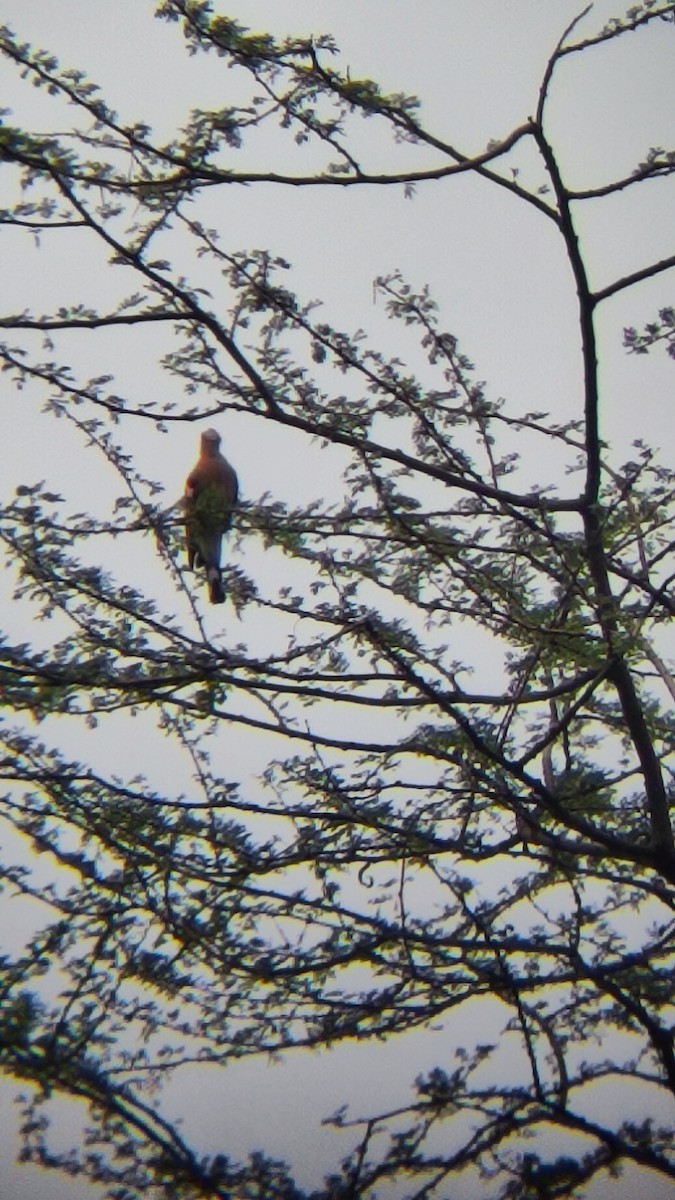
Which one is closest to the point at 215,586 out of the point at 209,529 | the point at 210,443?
the point at 209,529

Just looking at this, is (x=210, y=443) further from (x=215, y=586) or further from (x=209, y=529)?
(x=215, y=586)

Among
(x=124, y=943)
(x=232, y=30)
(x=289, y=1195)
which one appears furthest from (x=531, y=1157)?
(x=232, y=30)

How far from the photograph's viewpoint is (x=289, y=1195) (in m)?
4.05

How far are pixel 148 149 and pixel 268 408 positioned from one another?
82 cm

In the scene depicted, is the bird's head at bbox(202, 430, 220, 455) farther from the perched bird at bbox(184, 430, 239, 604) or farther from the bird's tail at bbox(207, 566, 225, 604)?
the bird's tail at bbox(207, 566, 225, 604)

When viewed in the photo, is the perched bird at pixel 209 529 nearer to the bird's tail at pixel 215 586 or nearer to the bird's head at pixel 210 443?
the bird's tail at pixel 215 586

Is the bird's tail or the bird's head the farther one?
the bird's head

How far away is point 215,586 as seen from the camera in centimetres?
450

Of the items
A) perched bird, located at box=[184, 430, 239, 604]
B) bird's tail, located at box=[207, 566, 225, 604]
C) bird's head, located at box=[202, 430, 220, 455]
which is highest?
bird's head, located at box=[202, 430, 220, 455]

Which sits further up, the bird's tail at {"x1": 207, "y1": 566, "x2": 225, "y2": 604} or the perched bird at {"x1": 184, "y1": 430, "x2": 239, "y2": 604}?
the perched bird at {"x1": 184, "y1": 430, "x2": 239, "y2": 604}

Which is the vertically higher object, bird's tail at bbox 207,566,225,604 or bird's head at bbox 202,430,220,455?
bird's head at bbox 202,430,220,455

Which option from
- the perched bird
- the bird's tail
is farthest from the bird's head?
the bird's tail

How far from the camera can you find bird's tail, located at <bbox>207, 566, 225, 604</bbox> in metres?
4.48

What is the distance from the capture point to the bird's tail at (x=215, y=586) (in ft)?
14.7
